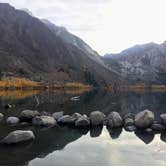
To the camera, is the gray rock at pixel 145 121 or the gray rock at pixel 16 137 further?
the gray rock at pixel 145 121

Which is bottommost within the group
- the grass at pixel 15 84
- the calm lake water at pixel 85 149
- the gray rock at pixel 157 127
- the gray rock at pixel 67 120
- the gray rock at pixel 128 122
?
the calm lake water at pixel 85 149

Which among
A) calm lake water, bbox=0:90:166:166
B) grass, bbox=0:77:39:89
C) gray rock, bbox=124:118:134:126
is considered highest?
grass, bbox=0:77:39:89

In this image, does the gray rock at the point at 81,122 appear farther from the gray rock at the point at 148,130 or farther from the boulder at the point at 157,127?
the boulder at the point at 157,127

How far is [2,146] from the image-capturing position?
88.7 ft

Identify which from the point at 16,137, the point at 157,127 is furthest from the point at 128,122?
the point at 16,137

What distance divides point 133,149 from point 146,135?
6.76 metres

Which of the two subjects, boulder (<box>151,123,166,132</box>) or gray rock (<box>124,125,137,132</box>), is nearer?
gray rock (<box>124,125,137,132</box>)

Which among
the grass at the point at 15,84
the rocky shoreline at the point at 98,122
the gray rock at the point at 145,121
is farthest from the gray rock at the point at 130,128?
the grass at the point at 15,84

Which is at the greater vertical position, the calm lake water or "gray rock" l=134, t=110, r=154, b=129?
"gray rock" l=134, t=110, r=154, b=129

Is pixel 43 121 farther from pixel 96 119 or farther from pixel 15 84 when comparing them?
pixel 15 84

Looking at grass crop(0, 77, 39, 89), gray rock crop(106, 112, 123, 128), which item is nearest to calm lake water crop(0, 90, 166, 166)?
gray rock crop(106, 112, 123, 128)

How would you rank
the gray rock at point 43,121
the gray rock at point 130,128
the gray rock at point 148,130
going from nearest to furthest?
the gray rock at point 148,130, the gray rock at point 130,128, the gray rock at point 43,121

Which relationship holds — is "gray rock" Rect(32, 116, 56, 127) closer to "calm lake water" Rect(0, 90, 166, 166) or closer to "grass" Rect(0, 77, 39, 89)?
"calm lake water" Rect(0, 90, 166, 166)

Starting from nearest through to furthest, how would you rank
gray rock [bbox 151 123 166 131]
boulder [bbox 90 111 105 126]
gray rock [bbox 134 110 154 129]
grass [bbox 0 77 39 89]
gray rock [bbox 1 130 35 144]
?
gray rock [bbox 1 130 35 144] < gray rock [bbox 151 123 166 131] < gray rock [bbox 134 110 154 129] < boulder [bbox 90 111 105 126] < grass [bbox 0 77 39 89]
